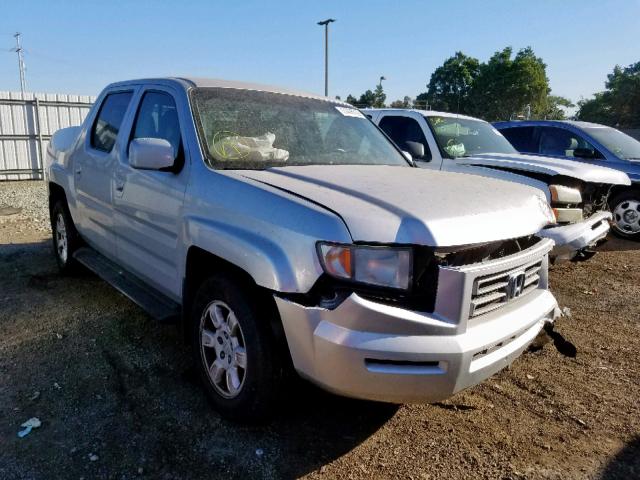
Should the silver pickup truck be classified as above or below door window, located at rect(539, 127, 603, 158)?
below

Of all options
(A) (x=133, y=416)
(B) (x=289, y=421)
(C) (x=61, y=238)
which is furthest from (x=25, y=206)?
(B) (x=289, y=421)

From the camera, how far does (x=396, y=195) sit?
246 cm

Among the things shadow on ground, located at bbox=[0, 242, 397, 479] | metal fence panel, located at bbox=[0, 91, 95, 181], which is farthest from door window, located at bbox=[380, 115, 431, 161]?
metal fence panel, located at bbox=[0, 91, 95, 181]

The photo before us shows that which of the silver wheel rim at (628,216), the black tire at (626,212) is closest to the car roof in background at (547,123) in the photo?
the black tire at (626,212)

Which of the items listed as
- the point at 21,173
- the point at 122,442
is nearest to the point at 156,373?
the point at 122,442

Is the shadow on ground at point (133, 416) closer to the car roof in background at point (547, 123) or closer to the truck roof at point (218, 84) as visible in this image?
the truck roof at point (218, 84)

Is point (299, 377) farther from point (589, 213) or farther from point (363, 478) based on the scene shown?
point (589, 213)

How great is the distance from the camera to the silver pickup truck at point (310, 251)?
6.98 ft

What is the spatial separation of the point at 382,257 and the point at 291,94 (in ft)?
6.67

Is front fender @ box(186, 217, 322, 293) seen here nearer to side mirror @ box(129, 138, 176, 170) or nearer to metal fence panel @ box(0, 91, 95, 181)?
side mirror @ box(129, 138, 176, 170)

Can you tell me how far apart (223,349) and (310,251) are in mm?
895

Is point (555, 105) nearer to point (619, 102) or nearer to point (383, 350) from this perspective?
point (619, 102)

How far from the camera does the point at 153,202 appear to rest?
3.26 metres

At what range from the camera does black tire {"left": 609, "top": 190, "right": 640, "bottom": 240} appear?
795 cm
